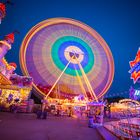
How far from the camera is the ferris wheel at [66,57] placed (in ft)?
120

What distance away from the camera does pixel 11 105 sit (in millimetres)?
33406

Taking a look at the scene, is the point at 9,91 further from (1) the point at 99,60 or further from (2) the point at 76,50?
(1) the point at 99,60

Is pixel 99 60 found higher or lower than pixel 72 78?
higher

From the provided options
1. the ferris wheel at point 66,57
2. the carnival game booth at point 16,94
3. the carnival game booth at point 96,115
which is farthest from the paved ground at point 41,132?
the ferris wheel at point 66,57

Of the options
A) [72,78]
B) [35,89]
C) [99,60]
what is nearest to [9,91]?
[35,89]

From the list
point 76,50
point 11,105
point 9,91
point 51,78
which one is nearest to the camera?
point 11,105

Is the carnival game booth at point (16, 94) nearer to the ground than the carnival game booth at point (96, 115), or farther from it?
farther from it

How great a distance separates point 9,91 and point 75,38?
1645 centimetres

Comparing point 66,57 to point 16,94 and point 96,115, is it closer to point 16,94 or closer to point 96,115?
point 16,94

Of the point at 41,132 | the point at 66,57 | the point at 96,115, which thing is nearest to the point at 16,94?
the point at 66,57

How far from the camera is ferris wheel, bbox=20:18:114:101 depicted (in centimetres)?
3659

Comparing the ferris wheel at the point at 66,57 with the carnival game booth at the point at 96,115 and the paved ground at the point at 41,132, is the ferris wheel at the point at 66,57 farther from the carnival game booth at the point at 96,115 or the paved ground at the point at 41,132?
the paved ground at the point at 41,132

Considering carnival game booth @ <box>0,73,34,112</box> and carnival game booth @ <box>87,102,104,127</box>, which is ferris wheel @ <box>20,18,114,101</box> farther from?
carnival game booth @ <box>87,102,104,127</box>

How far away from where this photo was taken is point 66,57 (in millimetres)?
41188
